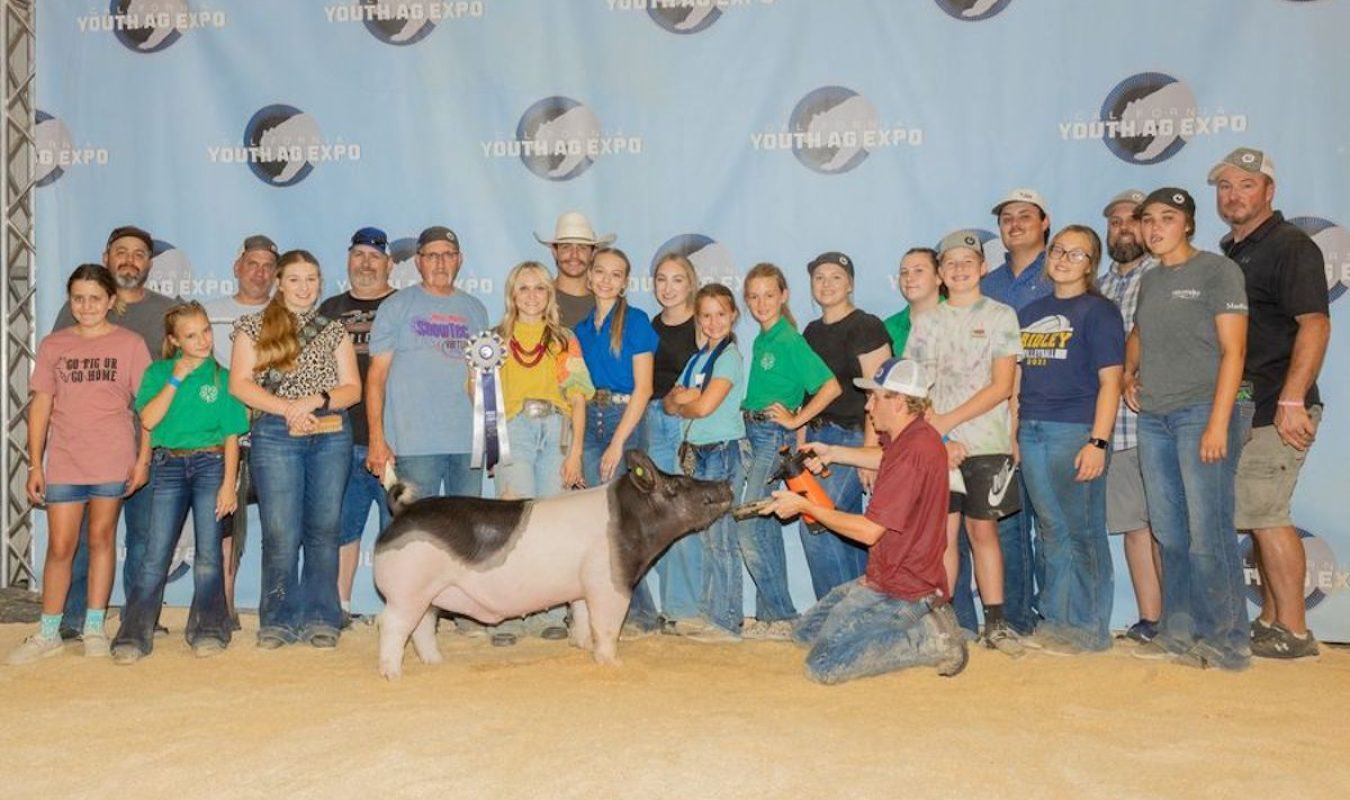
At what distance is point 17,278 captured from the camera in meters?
6.55

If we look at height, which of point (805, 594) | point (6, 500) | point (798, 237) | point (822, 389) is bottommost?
point (805, 594)

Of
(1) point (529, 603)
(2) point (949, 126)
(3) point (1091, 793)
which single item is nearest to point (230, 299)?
(1) point (529, 603)

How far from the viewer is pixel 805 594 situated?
6.35 metres

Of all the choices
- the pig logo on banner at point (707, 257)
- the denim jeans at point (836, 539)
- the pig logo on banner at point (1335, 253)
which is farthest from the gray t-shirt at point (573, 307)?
the pig logo on banner at point (1335, 253)

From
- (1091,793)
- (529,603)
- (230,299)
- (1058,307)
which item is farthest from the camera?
(230,299)

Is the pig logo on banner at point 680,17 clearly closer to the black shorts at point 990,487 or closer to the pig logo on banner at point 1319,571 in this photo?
the black shorts at point 990,487

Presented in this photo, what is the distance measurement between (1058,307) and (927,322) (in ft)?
1.91

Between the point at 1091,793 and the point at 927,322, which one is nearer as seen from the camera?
the point at 1091,793

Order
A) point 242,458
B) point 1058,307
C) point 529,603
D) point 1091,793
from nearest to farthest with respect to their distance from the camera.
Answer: point 1091,793 < point 529,603 < point 1058,307 < point 242,458

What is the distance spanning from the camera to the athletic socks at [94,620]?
16.9ft

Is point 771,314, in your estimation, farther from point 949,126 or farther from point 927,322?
point 949,126

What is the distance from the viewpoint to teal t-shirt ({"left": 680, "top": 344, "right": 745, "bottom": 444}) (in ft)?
17.8

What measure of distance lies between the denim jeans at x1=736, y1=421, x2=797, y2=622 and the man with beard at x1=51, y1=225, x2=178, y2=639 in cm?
288

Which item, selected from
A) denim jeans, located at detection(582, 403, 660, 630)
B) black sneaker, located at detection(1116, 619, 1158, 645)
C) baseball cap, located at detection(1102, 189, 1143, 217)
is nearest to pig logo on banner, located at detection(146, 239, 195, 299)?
denim jeans, located at detection(582, 403, 660, 630)
